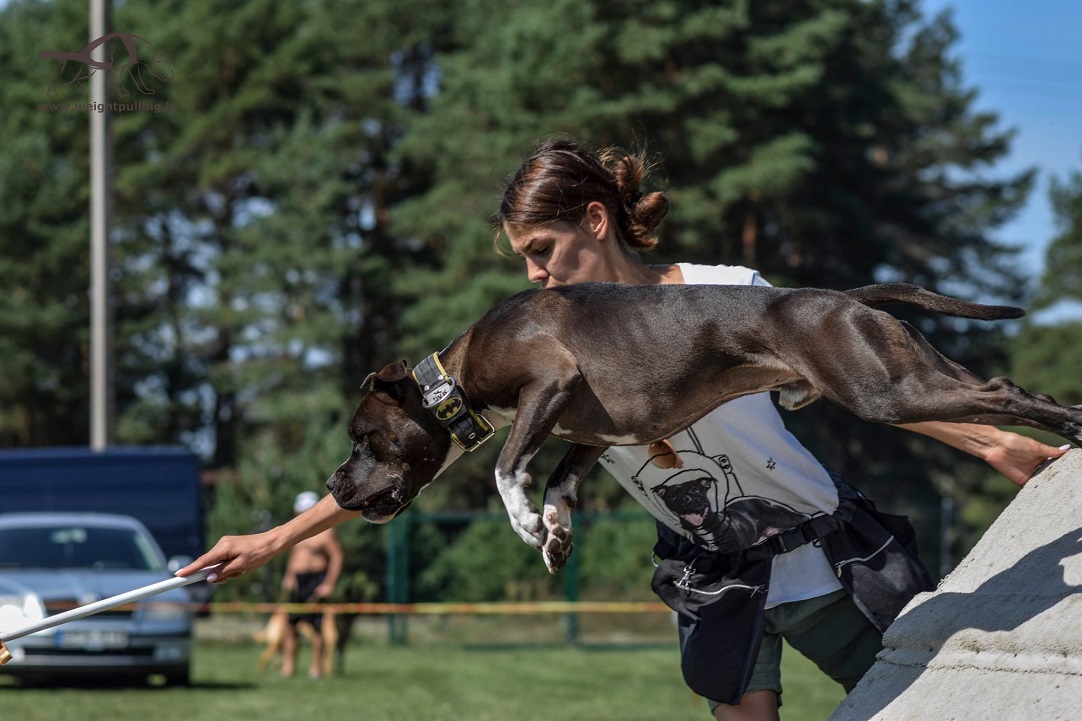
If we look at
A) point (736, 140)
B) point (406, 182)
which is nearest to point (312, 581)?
point (736, 140)

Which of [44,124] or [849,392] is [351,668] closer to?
[849,392]

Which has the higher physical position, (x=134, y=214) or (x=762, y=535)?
(x=134, y=214)

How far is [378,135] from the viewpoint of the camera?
37875mm

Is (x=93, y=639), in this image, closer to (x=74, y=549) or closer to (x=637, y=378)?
(x=74, y=549)

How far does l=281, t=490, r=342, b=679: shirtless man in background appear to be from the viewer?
1502cm

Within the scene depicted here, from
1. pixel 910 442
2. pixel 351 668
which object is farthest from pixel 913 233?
pixel 351 668

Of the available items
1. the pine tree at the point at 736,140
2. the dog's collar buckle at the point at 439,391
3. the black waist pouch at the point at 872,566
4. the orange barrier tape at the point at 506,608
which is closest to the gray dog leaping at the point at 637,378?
the dog's collar buckle at the point at 439,391

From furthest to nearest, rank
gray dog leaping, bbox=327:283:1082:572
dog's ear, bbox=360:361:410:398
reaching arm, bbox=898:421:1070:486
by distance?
reaching arm, bbox=898:421:1070:486
dog's ear, bbox=360:361:410:398
gray dog leaping, bbox=327:283:1082:572

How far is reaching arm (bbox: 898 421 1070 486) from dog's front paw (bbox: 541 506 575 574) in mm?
1019

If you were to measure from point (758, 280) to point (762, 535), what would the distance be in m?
0.72

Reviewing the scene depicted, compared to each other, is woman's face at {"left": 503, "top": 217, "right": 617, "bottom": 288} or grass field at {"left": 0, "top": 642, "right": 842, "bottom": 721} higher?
woman's face at {"left": 503, "top": 217, "right": 617, "bottom": 288}

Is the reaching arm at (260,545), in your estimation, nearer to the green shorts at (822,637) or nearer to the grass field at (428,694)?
the green shorts at (822,637)

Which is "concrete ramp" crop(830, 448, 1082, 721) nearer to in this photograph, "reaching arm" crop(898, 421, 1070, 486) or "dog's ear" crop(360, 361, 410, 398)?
"reaching arm" crop(898, 421, 1070, 486)

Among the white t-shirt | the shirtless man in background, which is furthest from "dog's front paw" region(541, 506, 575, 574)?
the shirtless man in background
